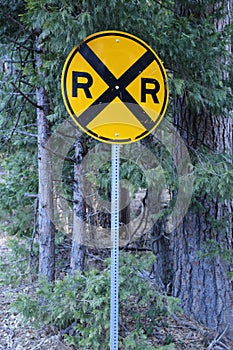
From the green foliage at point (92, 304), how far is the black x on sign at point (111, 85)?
1229mm

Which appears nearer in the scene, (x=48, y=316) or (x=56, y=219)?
(x=48, y=316)

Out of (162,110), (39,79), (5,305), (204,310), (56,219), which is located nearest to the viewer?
(162,110)

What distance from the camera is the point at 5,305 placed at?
151 inches


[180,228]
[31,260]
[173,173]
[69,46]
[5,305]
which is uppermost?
[69,46]

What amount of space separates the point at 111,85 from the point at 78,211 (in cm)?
175

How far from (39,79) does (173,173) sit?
142cm

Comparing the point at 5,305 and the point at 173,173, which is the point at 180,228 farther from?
the point at 5,305

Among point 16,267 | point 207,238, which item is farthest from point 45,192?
point 207,238

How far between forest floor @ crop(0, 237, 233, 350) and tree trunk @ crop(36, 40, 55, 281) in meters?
0.52

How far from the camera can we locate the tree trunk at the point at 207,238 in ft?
11.4

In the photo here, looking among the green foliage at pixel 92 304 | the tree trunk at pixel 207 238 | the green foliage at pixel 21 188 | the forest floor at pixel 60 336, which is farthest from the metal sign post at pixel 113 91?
the green foliage at pixel 21 188

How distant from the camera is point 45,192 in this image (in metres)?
3.66

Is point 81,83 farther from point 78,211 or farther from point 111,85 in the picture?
point 78,211

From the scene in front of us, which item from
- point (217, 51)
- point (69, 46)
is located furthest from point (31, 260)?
point (217, 51)
